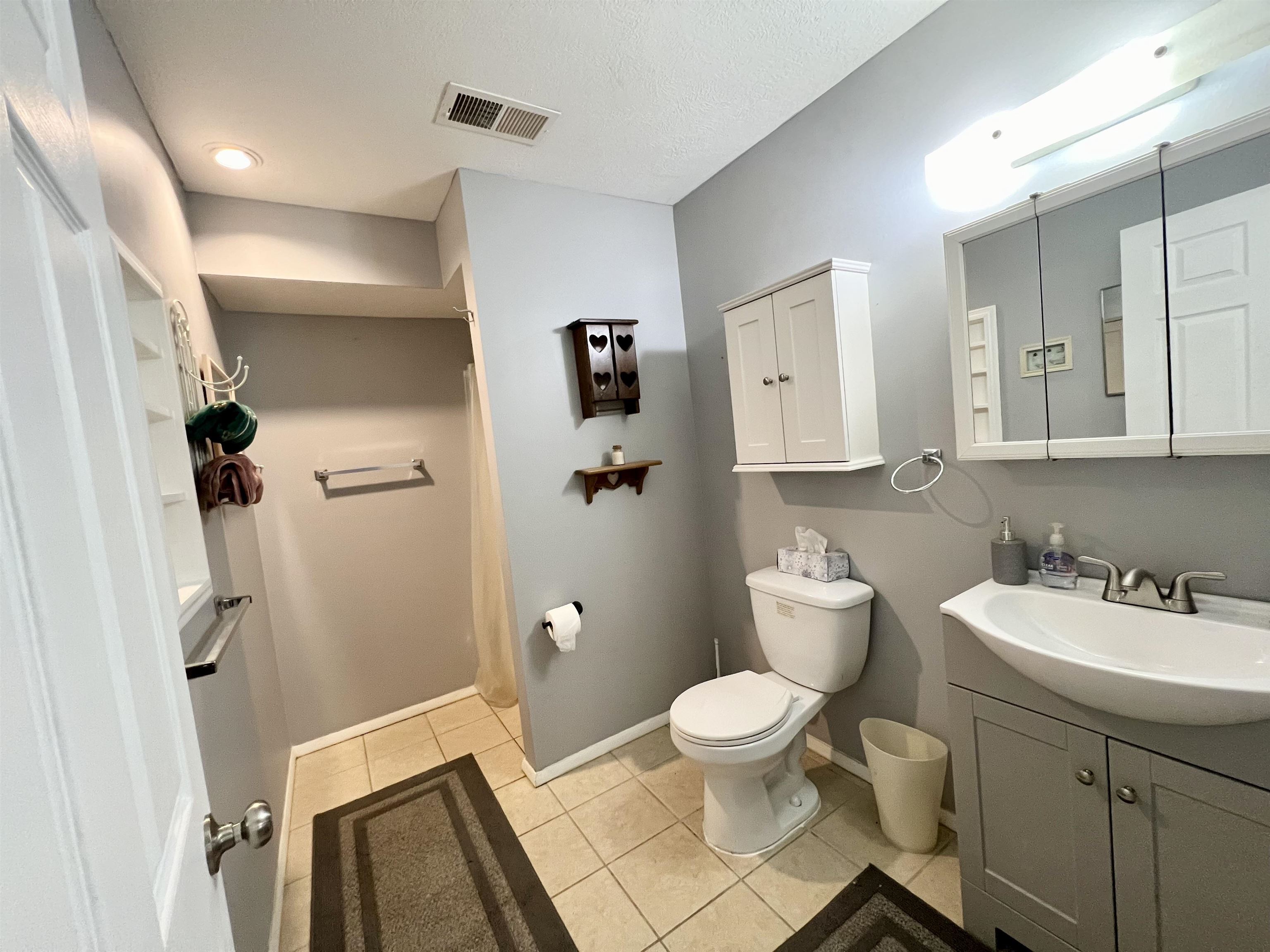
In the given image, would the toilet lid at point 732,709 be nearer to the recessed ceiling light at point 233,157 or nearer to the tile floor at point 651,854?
the tile floor at point 651,854

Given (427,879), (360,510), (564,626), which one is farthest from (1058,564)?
(360,510)

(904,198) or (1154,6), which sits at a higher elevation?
(1154,6)

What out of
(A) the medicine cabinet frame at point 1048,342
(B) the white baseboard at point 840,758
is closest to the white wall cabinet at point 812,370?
(A) the medicine cabinet frame at point 1048,342

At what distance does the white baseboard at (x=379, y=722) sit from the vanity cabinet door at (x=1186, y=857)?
276cm

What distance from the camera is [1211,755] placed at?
3.07 feet

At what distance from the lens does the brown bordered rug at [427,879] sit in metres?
1.52

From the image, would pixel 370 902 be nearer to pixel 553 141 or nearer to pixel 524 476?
pixel 524 476

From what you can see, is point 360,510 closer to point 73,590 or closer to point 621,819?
point 621,819

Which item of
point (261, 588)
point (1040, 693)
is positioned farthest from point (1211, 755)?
point (261, 588)

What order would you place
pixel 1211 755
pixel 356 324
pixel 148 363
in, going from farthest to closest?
pixel 356 324, pixel 148 363, pixel 1211 755

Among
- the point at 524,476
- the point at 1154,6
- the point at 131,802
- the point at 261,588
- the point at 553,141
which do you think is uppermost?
the point at 553,141

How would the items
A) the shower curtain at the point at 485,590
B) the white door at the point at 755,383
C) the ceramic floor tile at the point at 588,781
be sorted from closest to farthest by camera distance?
1. the white door at the point at 755,383
2. the ceramic floor tile at the point at 588,781
3. the shower curtain at the point at 485,590

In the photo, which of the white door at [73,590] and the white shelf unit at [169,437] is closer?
the white door at [73,590]

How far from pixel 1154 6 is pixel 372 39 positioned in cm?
182
